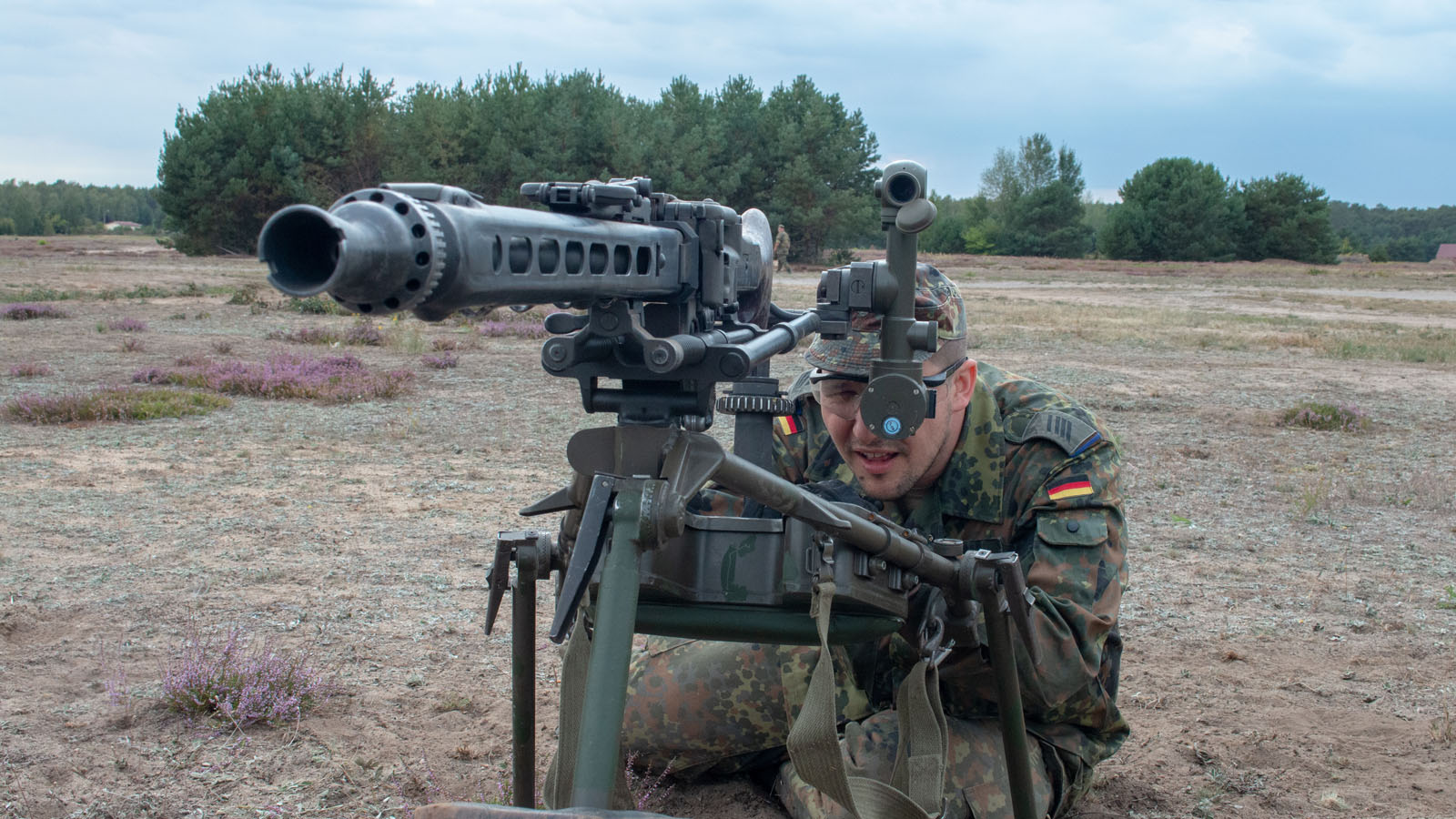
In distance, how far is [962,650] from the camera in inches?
115

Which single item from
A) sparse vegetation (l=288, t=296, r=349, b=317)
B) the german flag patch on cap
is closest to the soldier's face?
the german flag patch on cap

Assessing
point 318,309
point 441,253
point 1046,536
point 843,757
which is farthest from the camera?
point 318,309

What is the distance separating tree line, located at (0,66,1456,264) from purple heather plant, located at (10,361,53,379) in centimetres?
2575

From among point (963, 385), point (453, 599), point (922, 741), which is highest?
point (963, 385)

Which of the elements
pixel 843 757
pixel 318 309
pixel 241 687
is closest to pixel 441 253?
pixel 843 757

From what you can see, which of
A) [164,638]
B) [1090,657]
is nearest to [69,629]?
[164,638]

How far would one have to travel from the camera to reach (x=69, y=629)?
4.72 m

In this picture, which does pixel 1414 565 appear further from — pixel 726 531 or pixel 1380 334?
pixel 1380 334

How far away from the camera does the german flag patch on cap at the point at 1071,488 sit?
3.21 meters

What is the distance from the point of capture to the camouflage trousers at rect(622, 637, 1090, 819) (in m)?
3.35

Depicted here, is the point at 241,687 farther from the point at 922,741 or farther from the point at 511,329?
the point at 511,329

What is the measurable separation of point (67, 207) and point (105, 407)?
320 ft

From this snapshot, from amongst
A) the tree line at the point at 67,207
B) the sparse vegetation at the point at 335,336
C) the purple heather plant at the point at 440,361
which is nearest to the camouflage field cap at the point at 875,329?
the purple heather plant at the point at 440,361

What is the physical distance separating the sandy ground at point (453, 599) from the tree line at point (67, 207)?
4147cm
